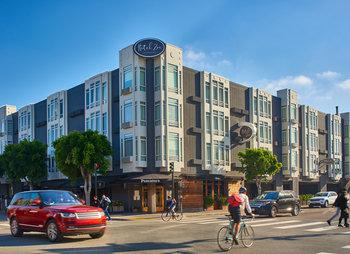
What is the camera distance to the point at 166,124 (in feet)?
129

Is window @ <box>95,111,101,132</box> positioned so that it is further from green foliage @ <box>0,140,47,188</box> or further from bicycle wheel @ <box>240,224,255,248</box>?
bicycle wheel @ <box>240,224,255,248</box>

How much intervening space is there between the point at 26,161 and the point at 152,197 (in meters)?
14.6

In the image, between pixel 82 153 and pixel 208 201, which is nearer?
pixel 82 153

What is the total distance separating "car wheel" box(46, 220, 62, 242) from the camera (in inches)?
590

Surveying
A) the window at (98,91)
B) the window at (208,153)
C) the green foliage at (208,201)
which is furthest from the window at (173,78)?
the green foliage at (208,201)

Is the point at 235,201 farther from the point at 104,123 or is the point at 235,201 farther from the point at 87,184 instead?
the point at 104,123

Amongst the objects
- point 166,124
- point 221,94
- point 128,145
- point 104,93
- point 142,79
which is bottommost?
point 128,145

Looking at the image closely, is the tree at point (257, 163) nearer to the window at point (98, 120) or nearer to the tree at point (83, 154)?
the tree at point (83, 154)

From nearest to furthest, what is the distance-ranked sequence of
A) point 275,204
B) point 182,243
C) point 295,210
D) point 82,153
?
point 182,243 < point 275,204 < point 295,210 < point 82,153

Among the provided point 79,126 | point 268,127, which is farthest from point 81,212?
point 268,127

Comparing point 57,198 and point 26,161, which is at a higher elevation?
point 26,161

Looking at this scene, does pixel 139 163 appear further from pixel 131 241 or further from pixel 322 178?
pixel 322 178

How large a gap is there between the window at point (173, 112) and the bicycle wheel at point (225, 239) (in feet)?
88.3

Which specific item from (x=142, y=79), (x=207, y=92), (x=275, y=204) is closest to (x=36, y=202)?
(x=275, y=204)
